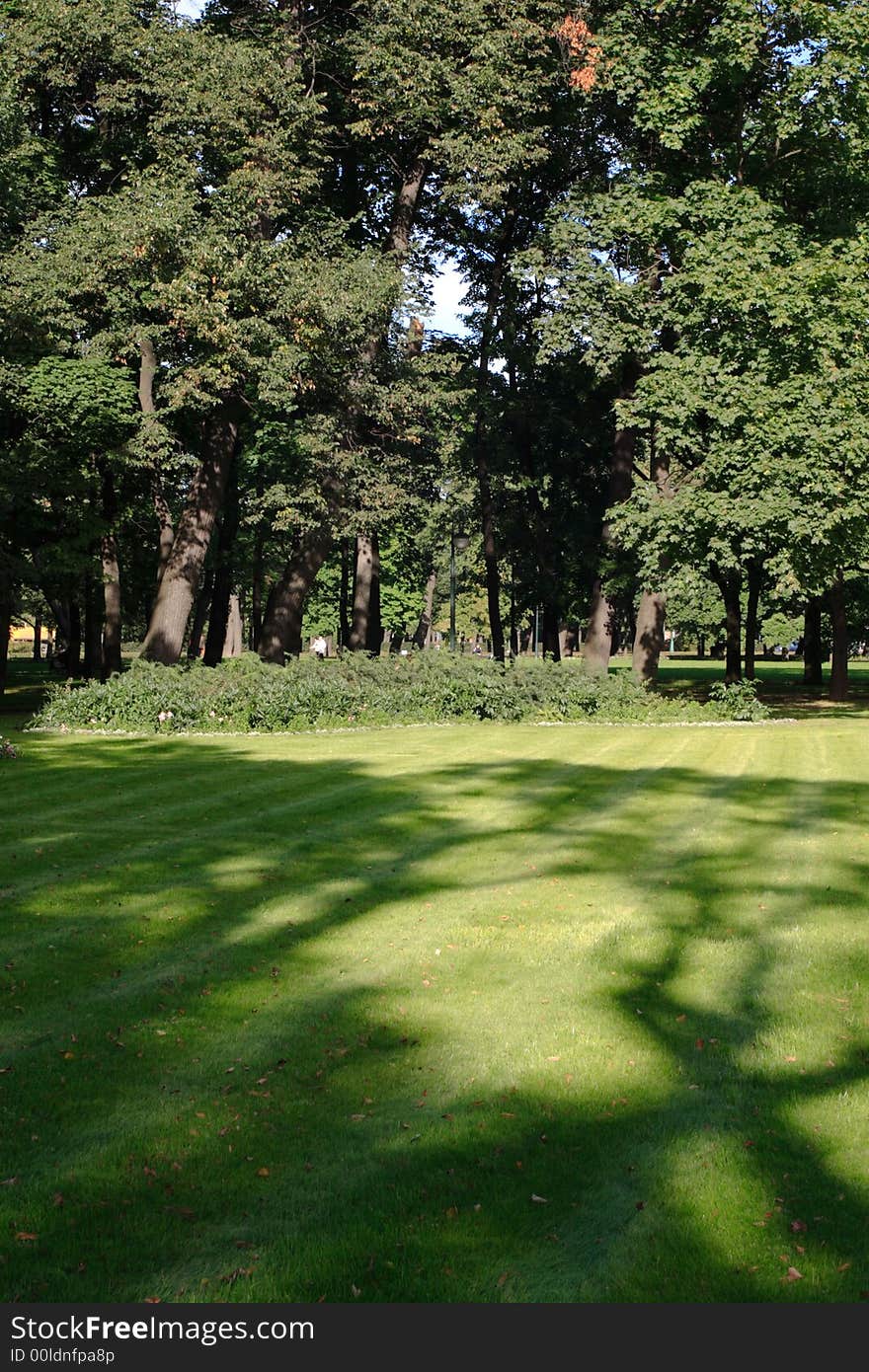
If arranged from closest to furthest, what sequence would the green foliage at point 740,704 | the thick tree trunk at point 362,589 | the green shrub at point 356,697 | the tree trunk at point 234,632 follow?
the green shrub at point 356,697 < the green foliage at point 740,704 < the thick tree trunk at point 362,589 < the tree trunk at point 234,632

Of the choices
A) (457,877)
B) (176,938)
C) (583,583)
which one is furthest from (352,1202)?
(583,583)

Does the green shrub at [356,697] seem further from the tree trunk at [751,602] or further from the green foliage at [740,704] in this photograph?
the tree trunk at [751,602]

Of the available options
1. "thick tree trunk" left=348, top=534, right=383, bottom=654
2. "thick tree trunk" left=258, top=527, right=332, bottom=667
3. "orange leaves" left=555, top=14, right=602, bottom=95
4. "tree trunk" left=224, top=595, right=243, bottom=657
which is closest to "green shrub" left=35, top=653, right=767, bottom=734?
"thick tree trunk" left=258, top=527, right=332, bottom=667

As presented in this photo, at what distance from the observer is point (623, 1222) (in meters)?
4.49

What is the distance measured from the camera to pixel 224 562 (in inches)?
1420

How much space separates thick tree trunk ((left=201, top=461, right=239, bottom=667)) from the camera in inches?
1421

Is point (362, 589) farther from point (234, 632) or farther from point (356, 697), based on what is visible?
point (234, 632)

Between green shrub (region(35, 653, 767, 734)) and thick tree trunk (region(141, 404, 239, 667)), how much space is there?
9.97 ft

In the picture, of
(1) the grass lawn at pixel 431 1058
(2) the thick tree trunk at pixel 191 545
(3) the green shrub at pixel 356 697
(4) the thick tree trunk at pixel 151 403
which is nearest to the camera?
(1) the grass lawn at pixel 431 1058

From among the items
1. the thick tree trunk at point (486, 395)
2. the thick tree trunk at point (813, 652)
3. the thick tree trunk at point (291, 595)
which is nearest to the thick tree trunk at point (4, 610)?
the thick tree trunk at point (291, 595)

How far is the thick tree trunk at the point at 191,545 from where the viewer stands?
2788cm

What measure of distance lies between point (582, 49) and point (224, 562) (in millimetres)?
16665

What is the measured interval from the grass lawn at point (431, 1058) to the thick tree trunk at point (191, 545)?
15.7 meters

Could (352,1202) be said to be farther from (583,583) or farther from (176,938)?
(583,583)
